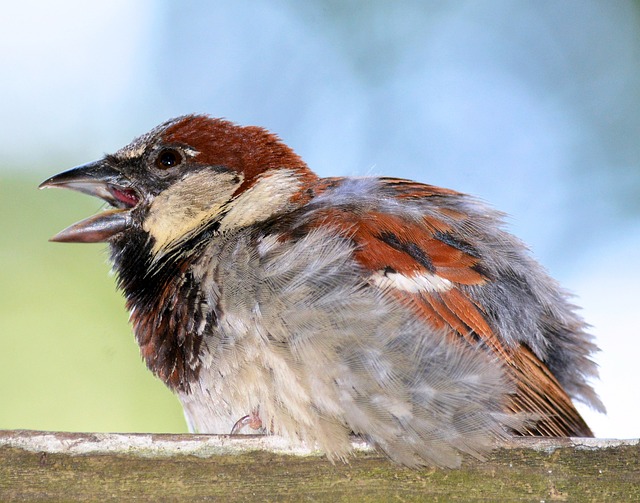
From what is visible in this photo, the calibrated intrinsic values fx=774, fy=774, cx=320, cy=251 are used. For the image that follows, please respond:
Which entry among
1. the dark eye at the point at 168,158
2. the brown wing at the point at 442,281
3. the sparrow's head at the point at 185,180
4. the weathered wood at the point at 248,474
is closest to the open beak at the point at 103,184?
the sparrow's head at the point at 185,180

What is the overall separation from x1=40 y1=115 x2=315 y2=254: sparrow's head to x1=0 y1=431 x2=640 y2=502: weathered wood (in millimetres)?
899

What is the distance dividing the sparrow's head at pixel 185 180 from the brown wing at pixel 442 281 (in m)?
0.34

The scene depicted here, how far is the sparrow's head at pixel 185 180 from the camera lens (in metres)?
2.26

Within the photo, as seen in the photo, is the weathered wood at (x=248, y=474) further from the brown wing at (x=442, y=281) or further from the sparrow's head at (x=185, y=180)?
the sparrow's head at (x=185, y=180)

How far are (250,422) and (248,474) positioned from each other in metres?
0.46

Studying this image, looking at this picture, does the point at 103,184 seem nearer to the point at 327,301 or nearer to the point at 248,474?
the point at 327,301

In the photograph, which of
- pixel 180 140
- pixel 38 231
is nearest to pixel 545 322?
pixel 180 140

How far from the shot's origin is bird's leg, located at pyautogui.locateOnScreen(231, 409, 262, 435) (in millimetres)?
1828

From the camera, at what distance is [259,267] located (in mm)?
1854

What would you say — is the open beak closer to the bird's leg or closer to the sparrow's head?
the sparrow's head

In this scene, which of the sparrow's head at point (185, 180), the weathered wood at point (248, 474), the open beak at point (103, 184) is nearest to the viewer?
the weathered wood at point (248, 474)

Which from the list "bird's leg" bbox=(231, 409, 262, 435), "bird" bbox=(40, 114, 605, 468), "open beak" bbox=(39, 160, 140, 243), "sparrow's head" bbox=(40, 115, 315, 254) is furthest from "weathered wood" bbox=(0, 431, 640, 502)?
"open beak" bbox=(39, 160, 140, 243)

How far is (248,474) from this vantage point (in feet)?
4.57

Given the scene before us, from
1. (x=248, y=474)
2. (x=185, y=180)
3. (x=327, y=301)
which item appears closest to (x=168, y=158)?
(x=185, y=180)
